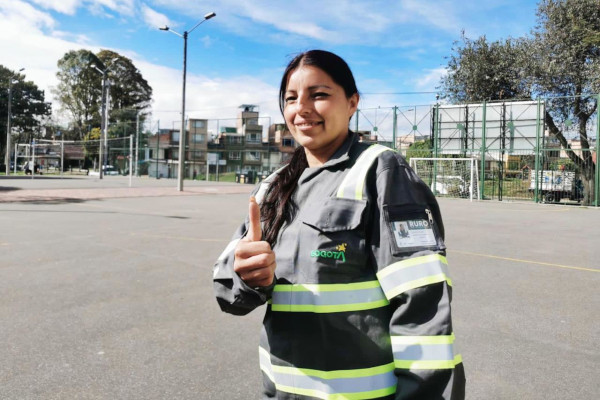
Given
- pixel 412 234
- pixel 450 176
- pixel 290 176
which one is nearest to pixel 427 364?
pixel 412 234

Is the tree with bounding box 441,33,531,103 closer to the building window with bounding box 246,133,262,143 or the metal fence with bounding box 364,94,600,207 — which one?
A: the metal fence with bounding box 364,94,600,207

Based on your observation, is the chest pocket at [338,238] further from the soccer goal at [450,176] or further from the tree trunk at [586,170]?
the soccer goal at [450,176]

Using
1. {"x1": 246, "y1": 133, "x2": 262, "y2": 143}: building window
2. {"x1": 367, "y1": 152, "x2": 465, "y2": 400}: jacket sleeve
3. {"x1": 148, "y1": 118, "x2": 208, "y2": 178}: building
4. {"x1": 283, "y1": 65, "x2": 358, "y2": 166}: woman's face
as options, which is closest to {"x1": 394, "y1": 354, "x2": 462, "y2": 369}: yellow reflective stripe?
{"x1": 367, "y1": 152, "x2": 465, "y2": 400}: jacket sleeve

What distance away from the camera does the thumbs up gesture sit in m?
1.19

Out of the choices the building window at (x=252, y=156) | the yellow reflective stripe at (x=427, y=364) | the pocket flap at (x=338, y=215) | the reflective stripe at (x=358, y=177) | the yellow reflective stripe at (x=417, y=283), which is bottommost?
the yellow reflective stripe at (x=427, y=364)

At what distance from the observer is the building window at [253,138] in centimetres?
4414

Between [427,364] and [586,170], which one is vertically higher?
[586,170]

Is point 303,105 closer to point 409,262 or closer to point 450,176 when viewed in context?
point 409,262

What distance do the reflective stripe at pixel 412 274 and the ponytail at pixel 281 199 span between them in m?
0.36

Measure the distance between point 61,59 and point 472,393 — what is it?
6505 cm

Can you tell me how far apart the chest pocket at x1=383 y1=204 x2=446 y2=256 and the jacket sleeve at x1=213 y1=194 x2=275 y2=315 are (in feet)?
1.15

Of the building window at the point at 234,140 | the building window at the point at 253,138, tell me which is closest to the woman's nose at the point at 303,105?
the building window at the point at 234,140

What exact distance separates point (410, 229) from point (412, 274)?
115 millimetres

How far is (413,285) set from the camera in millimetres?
1132
